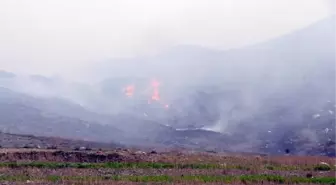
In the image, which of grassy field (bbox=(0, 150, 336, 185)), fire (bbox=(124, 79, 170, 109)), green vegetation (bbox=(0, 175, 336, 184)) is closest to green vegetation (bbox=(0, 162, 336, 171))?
grassy field (bbox=(0, 150, 336, 185))

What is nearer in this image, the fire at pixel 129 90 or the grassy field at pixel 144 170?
the grassy field at pixel 144 170

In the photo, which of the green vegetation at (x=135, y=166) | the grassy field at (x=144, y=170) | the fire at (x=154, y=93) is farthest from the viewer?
the fire at (x=154, y=93)

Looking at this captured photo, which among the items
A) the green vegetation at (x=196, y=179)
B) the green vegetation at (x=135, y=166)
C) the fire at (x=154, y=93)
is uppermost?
the fire at (x=154, y=93)

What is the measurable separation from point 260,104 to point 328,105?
9665 millimetres

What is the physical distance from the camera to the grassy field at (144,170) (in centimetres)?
1906

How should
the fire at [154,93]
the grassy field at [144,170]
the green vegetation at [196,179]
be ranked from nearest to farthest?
the green vegetation at [196,179] → the grassy field at [144,170] → the fire at [154,93]

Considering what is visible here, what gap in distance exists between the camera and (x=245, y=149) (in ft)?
188

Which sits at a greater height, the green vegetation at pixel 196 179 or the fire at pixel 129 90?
the fire at pixel 129 90

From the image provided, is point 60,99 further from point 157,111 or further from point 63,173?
point 63,173

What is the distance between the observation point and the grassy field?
1906 cm

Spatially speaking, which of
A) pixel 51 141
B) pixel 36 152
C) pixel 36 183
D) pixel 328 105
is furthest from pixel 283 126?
pixel 36 183

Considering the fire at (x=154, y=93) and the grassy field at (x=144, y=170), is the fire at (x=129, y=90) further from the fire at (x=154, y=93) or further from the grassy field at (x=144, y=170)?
the grassy field at (x=144, y=170)

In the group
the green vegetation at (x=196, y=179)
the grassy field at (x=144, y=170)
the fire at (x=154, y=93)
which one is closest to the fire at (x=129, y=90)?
the fire at (x=154, y=93)

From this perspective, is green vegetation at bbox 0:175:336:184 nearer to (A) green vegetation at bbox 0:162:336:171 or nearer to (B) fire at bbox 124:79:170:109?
(A) green vegetation at bbox 0:162:336:171
